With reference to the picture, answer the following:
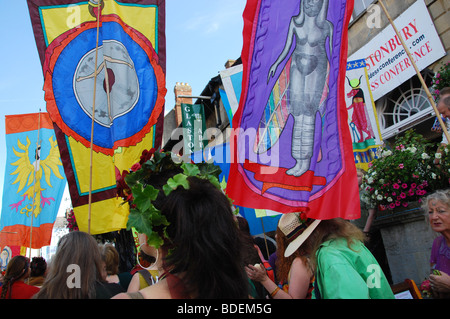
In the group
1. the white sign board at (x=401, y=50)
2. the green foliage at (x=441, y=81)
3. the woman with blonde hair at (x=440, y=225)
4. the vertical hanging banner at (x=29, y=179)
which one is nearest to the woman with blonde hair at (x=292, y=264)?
the woman with blonde hair at (x=440, y=225)

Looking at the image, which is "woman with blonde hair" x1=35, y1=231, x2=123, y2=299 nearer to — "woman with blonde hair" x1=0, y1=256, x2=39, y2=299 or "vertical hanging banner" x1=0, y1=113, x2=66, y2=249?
"woman with blonde hair" x1=0, y1=256, x2=39, y2=299

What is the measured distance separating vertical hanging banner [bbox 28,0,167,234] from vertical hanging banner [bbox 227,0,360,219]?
1516 mm

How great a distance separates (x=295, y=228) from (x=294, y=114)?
103 cm

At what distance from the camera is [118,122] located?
4.29 m

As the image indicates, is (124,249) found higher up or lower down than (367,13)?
lower down

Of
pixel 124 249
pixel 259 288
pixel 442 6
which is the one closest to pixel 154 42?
pixel 259 288

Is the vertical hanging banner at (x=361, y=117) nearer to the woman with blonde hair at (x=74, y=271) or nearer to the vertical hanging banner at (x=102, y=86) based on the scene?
the vertical hanging banner at (x=102, y=86)

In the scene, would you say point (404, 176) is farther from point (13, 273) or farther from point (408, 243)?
point (13, 273)

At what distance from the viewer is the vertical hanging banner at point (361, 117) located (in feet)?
→ 20.5

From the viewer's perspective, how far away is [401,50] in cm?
807

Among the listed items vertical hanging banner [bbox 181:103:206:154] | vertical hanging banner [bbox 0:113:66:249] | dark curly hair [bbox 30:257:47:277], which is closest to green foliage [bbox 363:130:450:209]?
dark curly hair [bbox 30:257:47:277]

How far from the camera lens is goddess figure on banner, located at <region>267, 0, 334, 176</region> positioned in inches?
117
